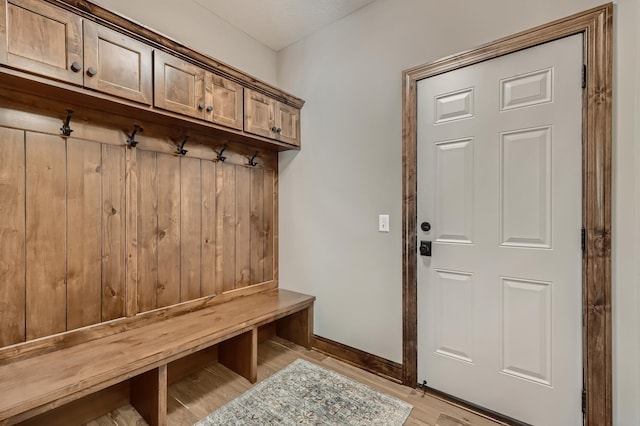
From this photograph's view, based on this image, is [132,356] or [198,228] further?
[198,228]

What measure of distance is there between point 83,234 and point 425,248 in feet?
6.72

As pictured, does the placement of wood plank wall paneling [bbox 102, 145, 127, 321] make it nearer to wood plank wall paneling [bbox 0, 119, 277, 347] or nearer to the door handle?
wood plank wall paneling [bbox 0, 119, 277, 347]

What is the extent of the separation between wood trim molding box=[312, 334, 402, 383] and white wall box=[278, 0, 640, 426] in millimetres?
53

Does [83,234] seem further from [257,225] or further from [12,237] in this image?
[257,225]

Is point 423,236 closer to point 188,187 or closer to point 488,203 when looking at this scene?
point 488,203

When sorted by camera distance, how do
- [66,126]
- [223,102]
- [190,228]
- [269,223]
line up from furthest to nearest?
[269,223], [190,228], [223,102], [66,126]

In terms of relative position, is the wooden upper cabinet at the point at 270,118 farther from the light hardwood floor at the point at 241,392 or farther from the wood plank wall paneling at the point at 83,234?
the light hardwood floor at the point at 241,392

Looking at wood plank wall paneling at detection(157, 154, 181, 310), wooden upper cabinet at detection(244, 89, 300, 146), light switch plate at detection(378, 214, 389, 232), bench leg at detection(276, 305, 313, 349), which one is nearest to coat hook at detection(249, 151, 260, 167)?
wooden upper cabinet at detection(244, 89, 300, 146)

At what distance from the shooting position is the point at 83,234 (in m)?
1.64

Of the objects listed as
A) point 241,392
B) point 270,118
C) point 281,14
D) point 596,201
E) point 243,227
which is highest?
point 281,14

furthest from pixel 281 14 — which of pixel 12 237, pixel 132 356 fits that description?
pixel 132 356

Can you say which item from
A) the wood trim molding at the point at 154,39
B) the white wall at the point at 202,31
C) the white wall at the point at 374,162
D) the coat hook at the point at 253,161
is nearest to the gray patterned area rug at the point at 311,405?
the white wall at the point at 374,162

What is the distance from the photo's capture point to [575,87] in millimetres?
1422

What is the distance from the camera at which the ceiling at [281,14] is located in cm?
214
